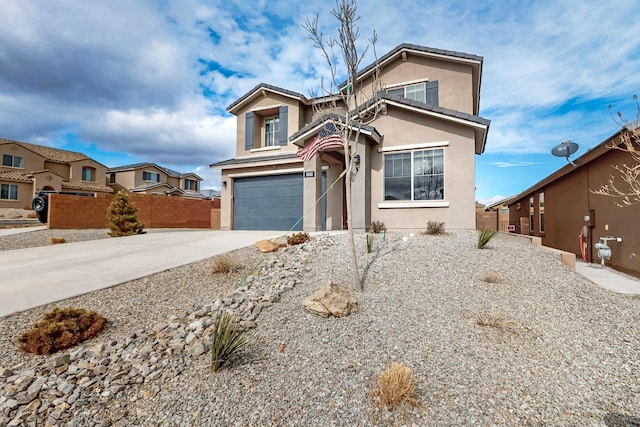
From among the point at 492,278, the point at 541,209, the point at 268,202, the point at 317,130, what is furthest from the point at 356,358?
the point at 541,209

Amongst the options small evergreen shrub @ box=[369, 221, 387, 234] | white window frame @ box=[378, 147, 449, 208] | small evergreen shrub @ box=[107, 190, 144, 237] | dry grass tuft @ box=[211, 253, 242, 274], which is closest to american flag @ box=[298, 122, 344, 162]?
white window frame @ box=[378, 147, 449, 208]

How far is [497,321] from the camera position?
4039 millimetres

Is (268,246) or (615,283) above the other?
(268,246)

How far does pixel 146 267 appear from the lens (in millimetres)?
6832

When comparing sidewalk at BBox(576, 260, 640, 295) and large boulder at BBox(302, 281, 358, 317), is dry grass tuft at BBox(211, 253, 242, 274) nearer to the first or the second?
large boulder at BBox(302, 281, 358, 317)

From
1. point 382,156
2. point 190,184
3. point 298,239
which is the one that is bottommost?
point 298,239

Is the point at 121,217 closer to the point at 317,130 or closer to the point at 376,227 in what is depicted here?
the point at 317,130

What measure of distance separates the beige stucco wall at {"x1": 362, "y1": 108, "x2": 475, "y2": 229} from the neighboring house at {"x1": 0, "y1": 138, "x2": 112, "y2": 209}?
33.3 meters

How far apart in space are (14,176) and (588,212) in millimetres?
41497

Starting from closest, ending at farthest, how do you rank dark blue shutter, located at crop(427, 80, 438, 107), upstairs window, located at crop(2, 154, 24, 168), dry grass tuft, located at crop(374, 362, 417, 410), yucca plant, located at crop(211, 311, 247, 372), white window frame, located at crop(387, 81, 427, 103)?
dry grass tuft, located at crop(374, 362, 417, 410) < yucca plant, located at crop(211, 311, 247, 372) < dark blue shutter, located at crop(427, 80, 438, 107) < white window frame, located at crop(387, 81, 427, 103) < upstairs window, located at crop(2, 154, 24, 168)

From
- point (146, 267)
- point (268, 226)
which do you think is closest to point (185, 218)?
point (268, 226)

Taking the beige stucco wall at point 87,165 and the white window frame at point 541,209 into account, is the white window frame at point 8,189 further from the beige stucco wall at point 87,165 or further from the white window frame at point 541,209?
the white window frame at point 541,209

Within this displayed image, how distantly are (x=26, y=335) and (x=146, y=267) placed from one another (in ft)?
9.97

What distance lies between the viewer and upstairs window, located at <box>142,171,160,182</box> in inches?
1539
